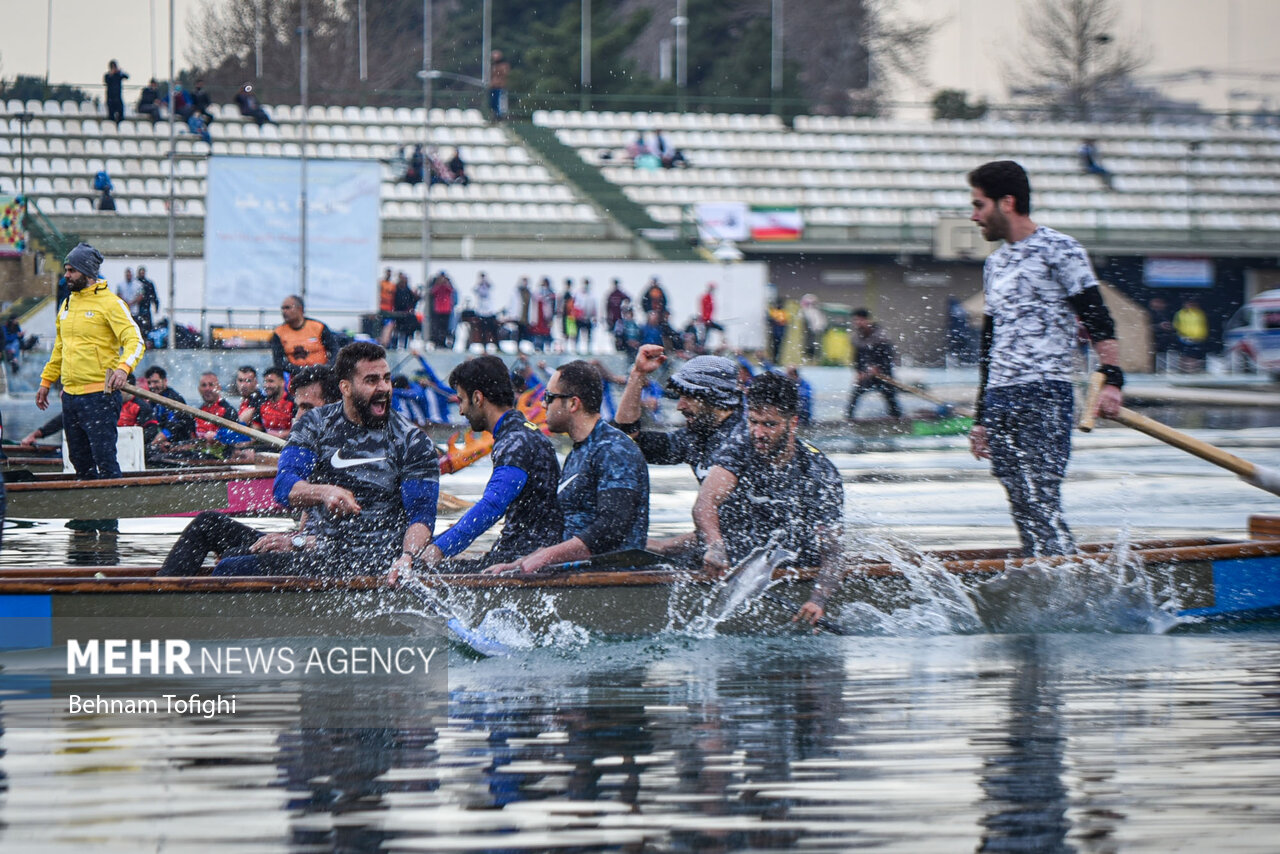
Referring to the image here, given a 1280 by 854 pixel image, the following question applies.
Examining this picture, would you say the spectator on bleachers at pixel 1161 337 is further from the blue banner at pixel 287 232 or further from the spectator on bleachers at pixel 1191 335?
Answer: the blue banner at pixel 287 232

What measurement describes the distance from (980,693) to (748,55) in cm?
4218

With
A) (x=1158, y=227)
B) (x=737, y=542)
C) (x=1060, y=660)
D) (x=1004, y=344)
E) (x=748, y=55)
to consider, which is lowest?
(x=1060, y=660)

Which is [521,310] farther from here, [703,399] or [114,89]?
[703,399]

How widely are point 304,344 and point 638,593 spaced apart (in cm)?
693

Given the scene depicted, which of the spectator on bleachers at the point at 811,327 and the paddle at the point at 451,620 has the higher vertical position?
the spectator on bleachers at the point at 811,327

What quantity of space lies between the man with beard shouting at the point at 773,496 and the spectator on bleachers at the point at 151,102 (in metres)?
26.7

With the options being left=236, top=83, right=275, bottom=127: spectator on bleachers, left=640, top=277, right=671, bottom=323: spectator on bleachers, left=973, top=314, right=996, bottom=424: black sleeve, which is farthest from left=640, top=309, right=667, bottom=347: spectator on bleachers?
left=973, top=314, right=996, bottom=424: black sleeve

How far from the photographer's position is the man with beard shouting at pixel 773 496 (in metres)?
5.83

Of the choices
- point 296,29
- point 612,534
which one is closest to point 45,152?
point 296,29

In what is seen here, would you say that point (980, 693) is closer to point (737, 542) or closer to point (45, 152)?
point (737, 542)

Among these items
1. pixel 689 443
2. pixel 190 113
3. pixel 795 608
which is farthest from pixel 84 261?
pixel 190 113

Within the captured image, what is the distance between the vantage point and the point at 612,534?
5910mm

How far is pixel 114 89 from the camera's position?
30.3m

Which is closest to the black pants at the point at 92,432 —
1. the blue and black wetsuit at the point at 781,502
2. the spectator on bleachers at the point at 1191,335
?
the blue and black wetsuit at the point at 781,502
